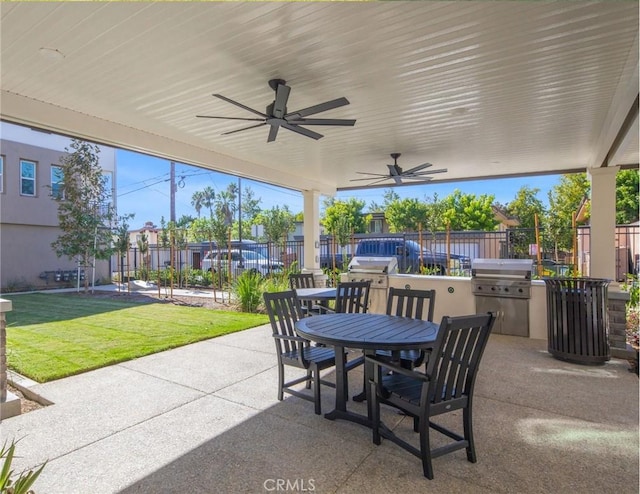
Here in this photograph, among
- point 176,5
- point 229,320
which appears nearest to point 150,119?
point 176,5

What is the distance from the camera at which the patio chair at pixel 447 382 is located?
6.89 feet

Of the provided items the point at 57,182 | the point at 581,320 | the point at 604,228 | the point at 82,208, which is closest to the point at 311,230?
the point at 604,228

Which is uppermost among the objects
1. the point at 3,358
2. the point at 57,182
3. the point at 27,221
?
the point at 57,182

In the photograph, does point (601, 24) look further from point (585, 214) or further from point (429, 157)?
point (585, 214)

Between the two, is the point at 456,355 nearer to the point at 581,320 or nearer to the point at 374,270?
the point at 581,320

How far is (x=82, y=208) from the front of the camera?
11.0 meters

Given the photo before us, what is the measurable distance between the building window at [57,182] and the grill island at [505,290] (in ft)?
38.0

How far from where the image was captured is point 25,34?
2725mm

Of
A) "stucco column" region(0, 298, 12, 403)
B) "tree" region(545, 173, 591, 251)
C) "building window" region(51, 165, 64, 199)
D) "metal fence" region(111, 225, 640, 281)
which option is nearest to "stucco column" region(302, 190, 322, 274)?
"metal fence" region(111, 225, 640, 281)

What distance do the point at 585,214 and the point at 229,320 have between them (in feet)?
42.5

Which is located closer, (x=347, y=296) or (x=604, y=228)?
(x=347, y=296)

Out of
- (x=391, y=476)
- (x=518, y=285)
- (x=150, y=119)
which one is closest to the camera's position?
(x=391, y=476)

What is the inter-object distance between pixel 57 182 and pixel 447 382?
536 inches

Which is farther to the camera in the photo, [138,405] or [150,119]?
[150,119]
